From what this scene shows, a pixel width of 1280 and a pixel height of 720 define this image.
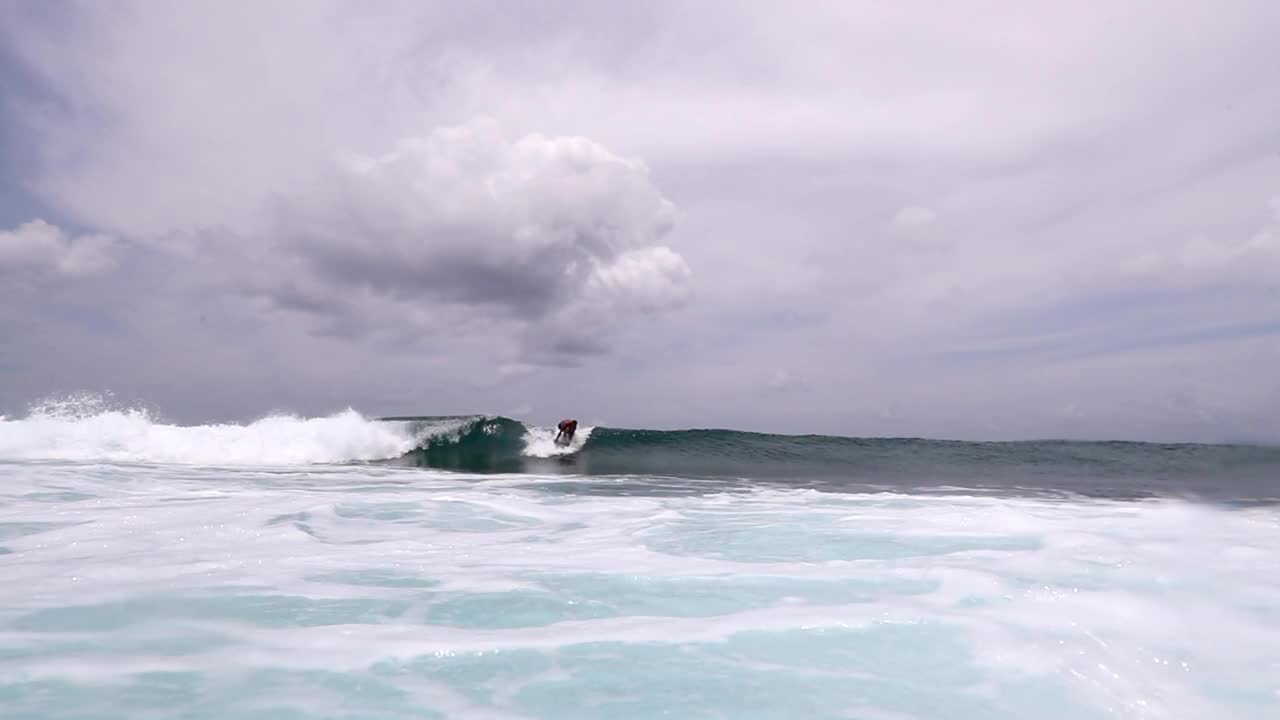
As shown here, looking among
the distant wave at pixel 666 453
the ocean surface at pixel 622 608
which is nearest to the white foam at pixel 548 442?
the distant wave at pixel 666 453

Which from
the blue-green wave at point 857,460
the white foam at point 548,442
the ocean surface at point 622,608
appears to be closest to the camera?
the ocean surface at point 622,608

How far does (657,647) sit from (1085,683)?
1.89m

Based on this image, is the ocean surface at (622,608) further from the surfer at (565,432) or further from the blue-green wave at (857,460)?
the surfer at (565,432)

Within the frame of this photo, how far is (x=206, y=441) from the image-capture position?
19672 mm

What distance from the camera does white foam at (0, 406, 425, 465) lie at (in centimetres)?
1736

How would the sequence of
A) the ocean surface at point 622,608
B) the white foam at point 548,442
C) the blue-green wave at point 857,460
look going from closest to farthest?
the ocean surface at point 622,608, the blue-green wave at point 857,460, the white foam at point 548,442

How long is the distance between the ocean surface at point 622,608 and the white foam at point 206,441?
9462 mm

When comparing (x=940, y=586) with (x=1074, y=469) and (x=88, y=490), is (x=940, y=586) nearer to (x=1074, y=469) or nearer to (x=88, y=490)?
(x=88, y=490)

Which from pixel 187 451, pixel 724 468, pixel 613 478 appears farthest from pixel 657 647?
pixel 187 451

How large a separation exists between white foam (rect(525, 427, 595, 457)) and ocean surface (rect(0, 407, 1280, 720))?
512 inches

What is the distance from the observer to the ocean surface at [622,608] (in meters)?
2.77

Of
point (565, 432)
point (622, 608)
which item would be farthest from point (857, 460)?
point (622, 608)

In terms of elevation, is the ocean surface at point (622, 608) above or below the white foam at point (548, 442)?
below

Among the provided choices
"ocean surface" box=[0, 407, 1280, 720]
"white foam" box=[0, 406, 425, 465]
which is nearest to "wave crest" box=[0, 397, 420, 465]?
"white foam" box=[0, 406, 425, 465]
